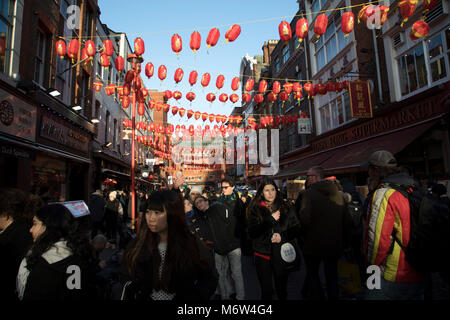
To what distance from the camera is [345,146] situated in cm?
1395

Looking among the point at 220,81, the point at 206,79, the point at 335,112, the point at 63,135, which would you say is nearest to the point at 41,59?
the point at 63,135

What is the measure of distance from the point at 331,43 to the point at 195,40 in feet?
39.3

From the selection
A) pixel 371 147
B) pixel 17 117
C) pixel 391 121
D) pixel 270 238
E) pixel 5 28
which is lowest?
pixel 270 238

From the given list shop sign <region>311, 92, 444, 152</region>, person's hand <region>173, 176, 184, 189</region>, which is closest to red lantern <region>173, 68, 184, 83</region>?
person's hand <region>173, 176, 184, 189</region>

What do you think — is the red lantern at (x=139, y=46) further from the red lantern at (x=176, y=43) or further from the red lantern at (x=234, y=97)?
the red lantern at (x=234, y=97)

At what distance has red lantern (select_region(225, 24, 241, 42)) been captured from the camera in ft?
24.3

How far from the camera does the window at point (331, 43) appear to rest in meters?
14.6

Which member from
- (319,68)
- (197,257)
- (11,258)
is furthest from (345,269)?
(319,68)

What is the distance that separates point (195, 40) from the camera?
7566 mm

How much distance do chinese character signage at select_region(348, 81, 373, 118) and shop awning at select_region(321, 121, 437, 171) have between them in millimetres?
1363

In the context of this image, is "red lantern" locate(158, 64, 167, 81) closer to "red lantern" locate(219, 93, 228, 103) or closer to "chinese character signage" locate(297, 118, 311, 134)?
"red lantern" locate(219, 93, 228, 103)

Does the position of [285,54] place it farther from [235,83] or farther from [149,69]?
[149,69]

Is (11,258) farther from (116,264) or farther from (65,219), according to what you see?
(116,264)
